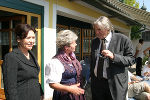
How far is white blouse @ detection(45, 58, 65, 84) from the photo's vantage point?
5.99 feet

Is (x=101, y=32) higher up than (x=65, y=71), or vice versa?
(x=101, y=32)

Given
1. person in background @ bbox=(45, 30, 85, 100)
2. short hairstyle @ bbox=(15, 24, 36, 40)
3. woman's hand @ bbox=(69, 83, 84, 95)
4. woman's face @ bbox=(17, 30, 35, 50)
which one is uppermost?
short hairstyle @ bbox=(15, 24, 36, 40)

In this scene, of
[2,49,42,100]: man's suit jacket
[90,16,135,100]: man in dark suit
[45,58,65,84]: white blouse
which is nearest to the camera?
[2,49,42,100]: man's suit jacket

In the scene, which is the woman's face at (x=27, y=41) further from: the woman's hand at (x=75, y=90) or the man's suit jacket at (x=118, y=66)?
the man's suit jacket at (x=118, y=66)

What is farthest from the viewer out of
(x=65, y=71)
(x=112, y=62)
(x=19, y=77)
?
(x=112, y=62)

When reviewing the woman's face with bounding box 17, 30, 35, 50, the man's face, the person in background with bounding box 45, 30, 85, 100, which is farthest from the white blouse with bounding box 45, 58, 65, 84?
the man's face

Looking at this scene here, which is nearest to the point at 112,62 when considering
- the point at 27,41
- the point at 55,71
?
the point at 55,71

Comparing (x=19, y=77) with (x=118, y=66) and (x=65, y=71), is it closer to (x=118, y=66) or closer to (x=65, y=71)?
(x=65, y=71)

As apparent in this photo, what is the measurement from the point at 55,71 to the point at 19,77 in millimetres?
370

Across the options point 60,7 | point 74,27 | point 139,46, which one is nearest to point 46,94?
point 60,7

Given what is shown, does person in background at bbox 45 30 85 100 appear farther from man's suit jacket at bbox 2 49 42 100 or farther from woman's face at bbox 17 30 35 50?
woman's face at bbox 17 30 35 50

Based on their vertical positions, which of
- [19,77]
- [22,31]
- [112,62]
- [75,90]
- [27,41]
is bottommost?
[75,90]

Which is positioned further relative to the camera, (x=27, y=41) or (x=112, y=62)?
(x=112, y=62)

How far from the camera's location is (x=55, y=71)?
1.83 meters
